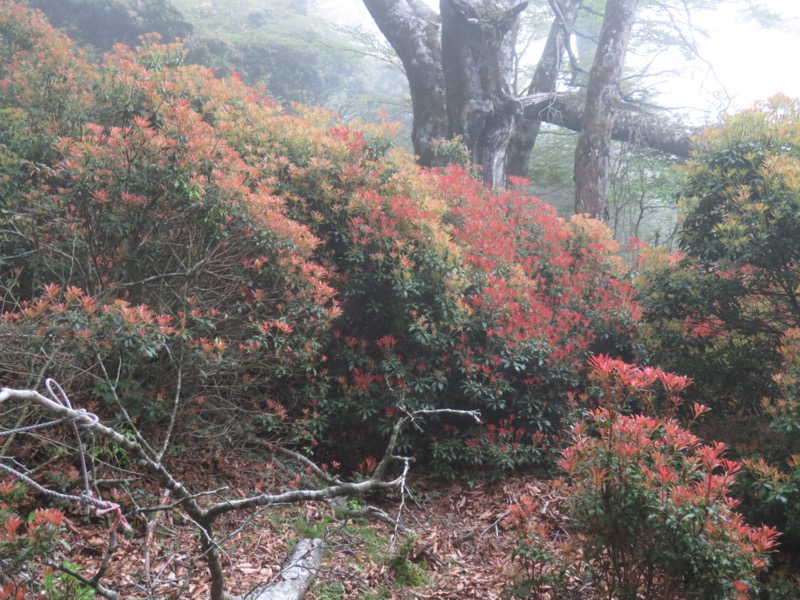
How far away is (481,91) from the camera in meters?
9.34

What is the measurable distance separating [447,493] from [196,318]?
275 centimetres

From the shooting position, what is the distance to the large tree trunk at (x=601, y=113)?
30.9 ft

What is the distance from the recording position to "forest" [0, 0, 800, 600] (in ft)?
9.25

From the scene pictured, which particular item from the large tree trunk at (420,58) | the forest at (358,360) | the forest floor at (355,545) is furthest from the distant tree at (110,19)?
the forest floor at (355,545)

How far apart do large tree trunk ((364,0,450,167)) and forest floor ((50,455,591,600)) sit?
6.37 metres

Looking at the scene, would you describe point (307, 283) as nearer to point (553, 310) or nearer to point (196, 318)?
point (196, 318)

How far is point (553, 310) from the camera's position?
638cm

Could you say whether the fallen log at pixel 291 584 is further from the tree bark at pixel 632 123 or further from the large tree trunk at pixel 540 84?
the large tree trunk at pixel 540 84

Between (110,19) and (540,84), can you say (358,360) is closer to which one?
(540,84)

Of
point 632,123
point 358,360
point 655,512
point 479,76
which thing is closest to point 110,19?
point 479,76

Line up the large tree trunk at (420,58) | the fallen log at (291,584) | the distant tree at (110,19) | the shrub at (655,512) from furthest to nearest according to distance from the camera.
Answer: the distant tree at (110,19), the large tree trunk at (420,58), the fallen log at (291,584), the shrub at (655,512)

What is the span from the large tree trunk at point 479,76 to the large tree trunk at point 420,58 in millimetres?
437

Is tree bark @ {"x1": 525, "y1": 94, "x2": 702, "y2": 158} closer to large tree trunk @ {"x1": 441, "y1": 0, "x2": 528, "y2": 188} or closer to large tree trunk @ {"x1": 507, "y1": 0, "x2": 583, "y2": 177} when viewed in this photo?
large tree trunk @ {"x1": 507, "y1": 0, "x2": 583, "y2": 177}

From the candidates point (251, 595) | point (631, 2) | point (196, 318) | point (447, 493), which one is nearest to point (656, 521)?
point (251, 595)
